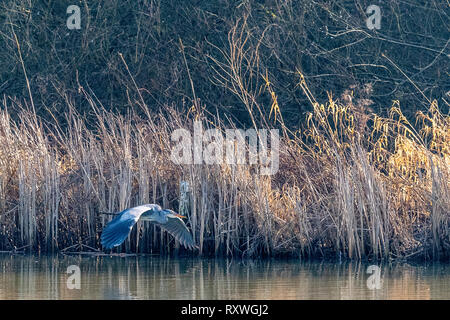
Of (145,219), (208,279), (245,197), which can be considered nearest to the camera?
(208,279)

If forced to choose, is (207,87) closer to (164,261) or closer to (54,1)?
(54,1)

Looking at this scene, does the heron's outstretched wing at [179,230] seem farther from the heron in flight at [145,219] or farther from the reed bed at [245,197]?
the reed bed at [245,197]

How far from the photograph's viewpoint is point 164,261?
7.76 metres

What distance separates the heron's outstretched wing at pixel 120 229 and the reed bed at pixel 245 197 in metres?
1.08

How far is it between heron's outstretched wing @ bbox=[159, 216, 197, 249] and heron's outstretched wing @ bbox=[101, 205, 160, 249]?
561 millimetres

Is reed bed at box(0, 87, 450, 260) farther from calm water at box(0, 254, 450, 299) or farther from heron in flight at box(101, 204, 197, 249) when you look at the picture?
heron in flight at box(101, 204, 197, 249)

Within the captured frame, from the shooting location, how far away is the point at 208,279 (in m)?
6.89

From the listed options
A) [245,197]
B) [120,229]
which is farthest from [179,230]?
[120,229]

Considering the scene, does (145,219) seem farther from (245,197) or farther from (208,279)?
(245,197)

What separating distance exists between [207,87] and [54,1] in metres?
2.89

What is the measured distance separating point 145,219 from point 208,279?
825 mm
